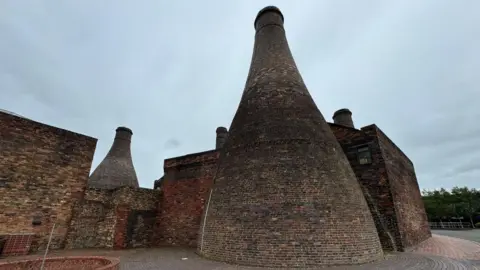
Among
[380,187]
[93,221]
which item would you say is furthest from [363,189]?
[93,221]

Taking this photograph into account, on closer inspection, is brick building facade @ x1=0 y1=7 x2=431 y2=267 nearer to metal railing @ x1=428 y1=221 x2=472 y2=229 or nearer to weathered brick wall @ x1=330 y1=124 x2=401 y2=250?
weathered brick wall @ x1=330 y1=124 x2=401 y2=250

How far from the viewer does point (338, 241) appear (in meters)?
6.21

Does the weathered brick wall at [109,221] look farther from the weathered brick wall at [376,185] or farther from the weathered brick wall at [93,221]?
the weathered brick wall at [376,185]

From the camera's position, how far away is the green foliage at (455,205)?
3638 cm

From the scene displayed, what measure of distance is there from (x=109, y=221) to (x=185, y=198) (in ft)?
12.1

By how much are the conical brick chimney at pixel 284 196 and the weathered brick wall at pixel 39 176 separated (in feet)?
21.5

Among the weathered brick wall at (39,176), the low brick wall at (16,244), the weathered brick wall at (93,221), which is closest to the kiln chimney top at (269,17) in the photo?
the weathered brick wall at (39,176)

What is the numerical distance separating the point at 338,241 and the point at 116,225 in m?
9.74

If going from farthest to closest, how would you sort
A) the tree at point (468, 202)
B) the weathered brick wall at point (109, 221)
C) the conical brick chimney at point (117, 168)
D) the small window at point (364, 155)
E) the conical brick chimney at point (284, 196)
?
the tree at point (468, 202) < the conical brick chimney at point (117, 168) < the weathered brick wall at point (109, 221) < the small window at point (364, 155) < the conical brick chimney at point (284, 196)

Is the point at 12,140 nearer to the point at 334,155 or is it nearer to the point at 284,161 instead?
the point at 284,161

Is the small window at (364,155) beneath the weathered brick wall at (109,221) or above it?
above

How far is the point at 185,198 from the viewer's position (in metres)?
13.0

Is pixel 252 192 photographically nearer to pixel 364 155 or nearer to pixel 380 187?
pixel 380 187

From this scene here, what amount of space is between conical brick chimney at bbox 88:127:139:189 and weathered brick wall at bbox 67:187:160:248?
6660 millimetres
